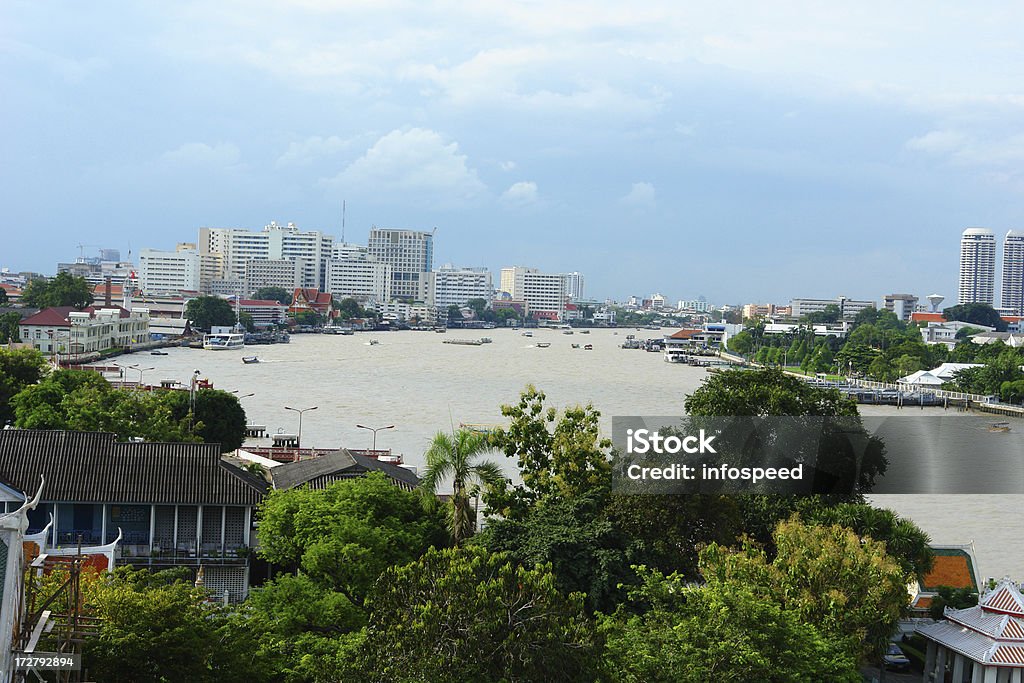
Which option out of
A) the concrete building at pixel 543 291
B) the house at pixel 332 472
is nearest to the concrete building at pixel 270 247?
the concrete building at pixel 543 291

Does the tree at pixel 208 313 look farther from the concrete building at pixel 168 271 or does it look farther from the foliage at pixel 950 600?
the foliage at pixel 950 600

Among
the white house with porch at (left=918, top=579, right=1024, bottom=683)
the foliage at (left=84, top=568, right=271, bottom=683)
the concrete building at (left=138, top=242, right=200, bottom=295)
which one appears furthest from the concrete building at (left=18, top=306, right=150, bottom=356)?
the concrete building at (left=138, top=242, right=200, bottom=295)

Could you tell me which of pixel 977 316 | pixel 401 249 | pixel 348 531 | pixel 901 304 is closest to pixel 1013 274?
pixel 901 304

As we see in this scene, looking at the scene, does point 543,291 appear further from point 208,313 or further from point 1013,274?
point 208,313

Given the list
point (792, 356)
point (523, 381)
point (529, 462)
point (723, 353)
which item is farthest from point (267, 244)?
point (529, 462)

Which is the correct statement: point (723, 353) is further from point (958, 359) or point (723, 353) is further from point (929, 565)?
point (929, 565)

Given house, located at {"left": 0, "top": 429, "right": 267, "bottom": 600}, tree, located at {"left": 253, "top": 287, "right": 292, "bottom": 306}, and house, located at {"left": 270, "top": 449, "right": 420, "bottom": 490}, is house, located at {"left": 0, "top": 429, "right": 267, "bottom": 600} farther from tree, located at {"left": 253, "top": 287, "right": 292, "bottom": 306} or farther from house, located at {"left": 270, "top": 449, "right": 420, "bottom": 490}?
tree, located at {"left": 253, "top": 287, "right": 292, "bottom": 306}
